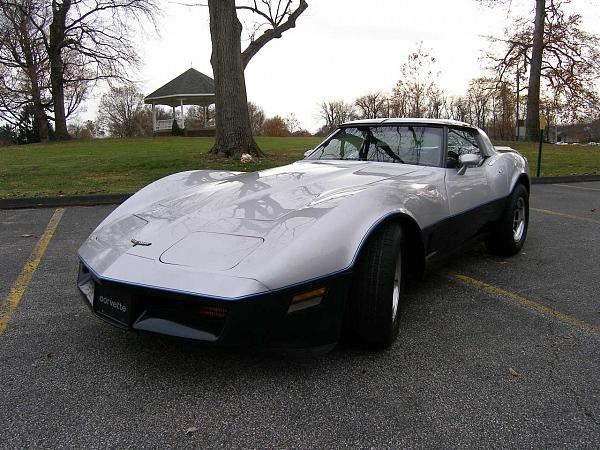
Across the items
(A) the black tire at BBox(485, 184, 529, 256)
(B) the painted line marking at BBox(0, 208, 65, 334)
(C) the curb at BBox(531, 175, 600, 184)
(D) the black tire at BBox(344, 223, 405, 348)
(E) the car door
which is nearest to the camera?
(D) the black tire at BBox(344, 223, 405, 348)

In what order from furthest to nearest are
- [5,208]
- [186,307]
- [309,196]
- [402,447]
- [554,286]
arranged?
1. [5,208]
2. [554,286]
3. [309,196]
4. [186,307]
5. [402,447]

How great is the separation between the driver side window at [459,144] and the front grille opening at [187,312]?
2351 millimetres

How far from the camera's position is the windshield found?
3.82 metres

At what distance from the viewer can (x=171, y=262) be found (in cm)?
233

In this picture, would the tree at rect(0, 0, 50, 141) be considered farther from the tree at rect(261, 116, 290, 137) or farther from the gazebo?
the tree at rect(261, 116, 290, 137)

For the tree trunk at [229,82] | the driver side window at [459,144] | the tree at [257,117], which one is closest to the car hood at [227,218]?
the driver side window at [459,144]

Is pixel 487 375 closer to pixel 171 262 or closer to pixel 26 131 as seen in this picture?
pixel 171 262

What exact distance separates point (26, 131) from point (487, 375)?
4580 centimetres

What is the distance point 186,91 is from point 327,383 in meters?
32.0

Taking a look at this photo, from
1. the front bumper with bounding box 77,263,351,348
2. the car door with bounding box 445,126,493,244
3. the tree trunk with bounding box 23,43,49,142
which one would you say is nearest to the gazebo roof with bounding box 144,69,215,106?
the tree trunk with bounding box 23,43,49,142

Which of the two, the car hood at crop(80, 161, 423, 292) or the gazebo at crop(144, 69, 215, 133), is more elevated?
the gazebo at crop(144, 69, 215, 133)

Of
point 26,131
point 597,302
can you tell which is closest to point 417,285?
point 597,302

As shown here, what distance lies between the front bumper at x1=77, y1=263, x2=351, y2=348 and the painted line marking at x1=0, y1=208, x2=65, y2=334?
1238 mm

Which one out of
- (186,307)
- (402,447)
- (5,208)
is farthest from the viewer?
(5,208)
